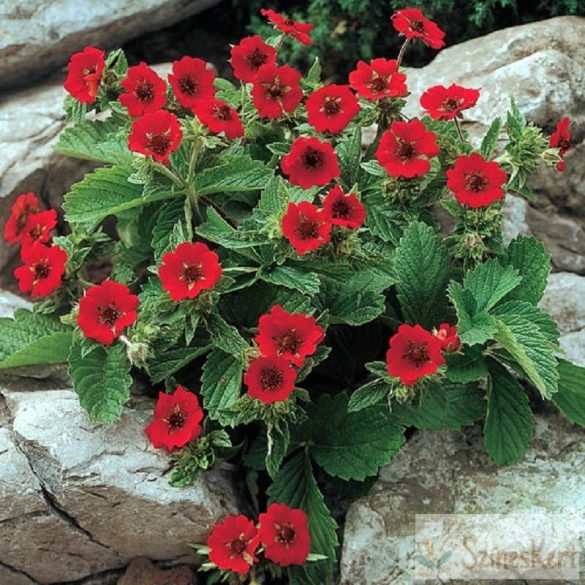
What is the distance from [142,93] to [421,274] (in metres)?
1.17

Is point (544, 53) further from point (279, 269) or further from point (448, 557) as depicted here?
point (448, 557)

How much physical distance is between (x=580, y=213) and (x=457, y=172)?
114cm

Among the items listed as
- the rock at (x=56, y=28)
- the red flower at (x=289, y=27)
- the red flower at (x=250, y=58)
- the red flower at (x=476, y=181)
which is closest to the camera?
the red flower at (x=476, y=181)

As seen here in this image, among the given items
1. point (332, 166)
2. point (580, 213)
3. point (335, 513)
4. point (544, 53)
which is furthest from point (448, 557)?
point (544, 53)

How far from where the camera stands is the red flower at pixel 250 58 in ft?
11.4

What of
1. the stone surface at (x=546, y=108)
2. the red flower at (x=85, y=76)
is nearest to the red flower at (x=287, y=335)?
the red flower at (x=85, y=76)

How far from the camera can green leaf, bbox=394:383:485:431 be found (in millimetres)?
3340

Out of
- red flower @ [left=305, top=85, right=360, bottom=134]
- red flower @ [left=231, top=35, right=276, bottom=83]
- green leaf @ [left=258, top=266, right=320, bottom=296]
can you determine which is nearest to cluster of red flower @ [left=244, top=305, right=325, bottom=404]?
Result: green leaf @ [left=258, top=266, right=320, bottom=296]

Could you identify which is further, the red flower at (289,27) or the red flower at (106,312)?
the red flower at (289,27)

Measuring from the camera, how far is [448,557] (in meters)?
3.27

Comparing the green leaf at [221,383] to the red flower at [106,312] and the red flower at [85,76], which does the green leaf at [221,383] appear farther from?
the red flower at [85,76]

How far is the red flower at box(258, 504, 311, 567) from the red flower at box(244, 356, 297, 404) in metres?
0.46

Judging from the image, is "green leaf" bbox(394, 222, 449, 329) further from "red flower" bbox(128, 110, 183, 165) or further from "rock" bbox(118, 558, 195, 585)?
"rock" bbox(118, 558, 195, 585)

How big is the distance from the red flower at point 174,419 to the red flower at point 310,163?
811 mm
